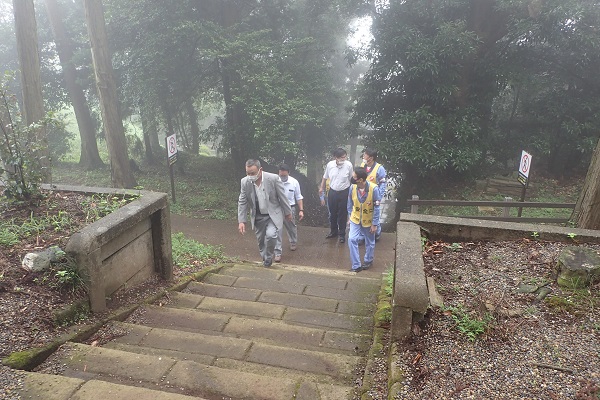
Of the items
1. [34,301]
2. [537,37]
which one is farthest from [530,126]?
[34,301]

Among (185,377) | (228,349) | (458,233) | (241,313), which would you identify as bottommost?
(241,313)

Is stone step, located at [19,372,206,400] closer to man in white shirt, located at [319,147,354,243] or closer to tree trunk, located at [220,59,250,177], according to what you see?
man in white shirt, located at [319,147,354,243]

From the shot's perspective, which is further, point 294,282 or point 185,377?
point 294,282

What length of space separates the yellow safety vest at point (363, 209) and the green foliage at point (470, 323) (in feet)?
10.4

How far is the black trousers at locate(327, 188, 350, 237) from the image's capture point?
823 cm

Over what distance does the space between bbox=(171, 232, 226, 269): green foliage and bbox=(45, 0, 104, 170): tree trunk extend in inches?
424

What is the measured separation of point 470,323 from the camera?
9.98ft

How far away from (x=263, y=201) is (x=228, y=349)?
10.3 ft

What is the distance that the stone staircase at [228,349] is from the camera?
276cm

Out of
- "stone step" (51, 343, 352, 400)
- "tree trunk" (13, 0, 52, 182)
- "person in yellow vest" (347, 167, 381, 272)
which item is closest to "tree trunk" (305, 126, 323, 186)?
"tree trunk" (13, 0, 52, 182)

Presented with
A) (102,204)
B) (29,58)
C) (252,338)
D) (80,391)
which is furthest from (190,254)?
(29,58)

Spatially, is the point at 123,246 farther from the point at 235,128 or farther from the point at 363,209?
the point at 235,128

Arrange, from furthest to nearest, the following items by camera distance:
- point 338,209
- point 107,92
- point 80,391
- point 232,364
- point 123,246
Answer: point 107,92 → point 338,209 → point 123,246 → point 232,364 → point 80,391

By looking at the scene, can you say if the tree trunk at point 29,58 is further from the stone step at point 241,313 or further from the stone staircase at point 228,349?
the stone staircase at point 228,349
